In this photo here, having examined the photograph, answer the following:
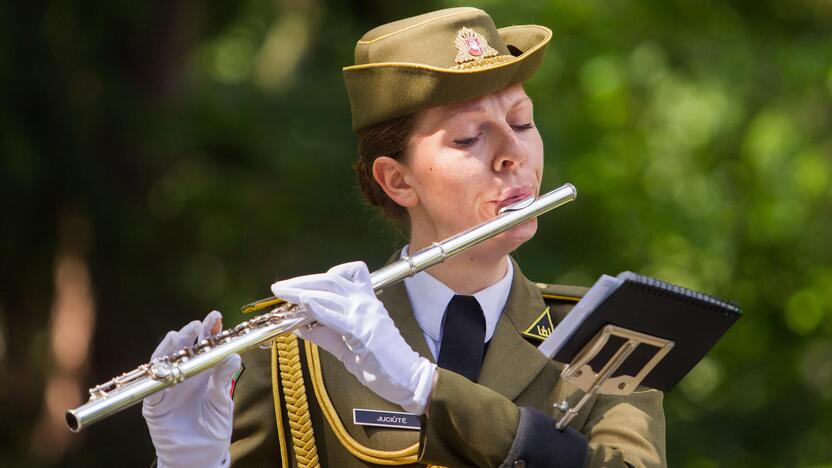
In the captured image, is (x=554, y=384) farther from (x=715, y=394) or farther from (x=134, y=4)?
(x=134, y=4)

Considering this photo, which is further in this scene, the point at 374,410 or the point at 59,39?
the point at 59,39

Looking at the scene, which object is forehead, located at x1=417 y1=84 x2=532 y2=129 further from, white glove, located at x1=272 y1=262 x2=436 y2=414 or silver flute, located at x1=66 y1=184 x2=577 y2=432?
white glove, located at x1=272 y1=262 x2=436 y2=414

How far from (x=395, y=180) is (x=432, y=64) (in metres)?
0.37

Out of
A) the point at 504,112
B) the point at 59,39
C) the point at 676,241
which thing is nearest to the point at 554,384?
the point at 504,112

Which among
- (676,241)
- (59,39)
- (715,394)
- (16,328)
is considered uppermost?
(59,39)

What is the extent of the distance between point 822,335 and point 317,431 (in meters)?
5.99

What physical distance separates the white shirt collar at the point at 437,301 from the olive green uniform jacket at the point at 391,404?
0.08ft

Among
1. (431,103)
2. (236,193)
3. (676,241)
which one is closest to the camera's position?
(431,103)

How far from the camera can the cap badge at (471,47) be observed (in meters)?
3.65

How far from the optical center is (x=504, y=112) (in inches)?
146

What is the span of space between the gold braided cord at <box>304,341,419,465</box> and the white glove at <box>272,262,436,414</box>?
0.29 meters

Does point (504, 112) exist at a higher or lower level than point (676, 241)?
higher

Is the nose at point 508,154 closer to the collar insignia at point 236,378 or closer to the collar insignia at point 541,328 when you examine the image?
the collar insignia at point 541,328

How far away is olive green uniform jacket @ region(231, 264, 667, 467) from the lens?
11.7 feet
